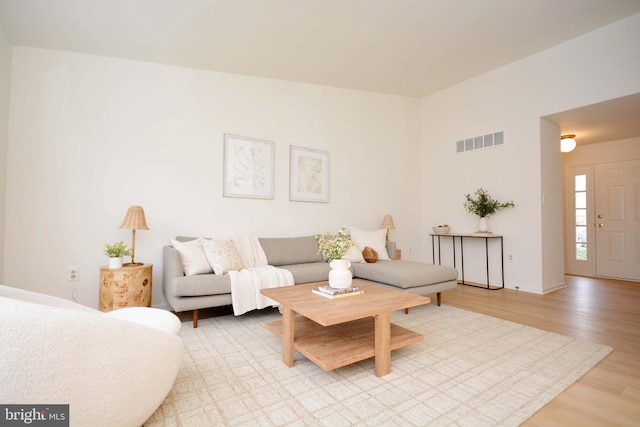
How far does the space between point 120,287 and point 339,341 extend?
210 centimetres

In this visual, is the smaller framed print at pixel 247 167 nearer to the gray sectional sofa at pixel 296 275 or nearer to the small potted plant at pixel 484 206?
the gray sectional sofa at pixel 296 275

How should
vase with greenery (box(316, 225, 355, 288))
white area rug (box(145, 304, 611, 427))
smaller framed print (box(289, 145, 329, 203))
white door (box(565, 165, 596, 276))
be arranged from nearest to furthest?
white area rug (box(145, 304, 611, 427)), vase with greenery (box(316, 225, 355, 288)), smaller framed print (box(289, 145, 329, 203)), white door (box(565, 165, 596, 276))

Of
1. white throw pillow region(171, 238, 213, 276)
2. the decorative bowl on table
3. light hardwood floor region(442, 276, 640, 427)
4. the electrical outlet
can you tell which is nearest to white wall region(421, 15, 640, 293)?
the decorative bowl on table

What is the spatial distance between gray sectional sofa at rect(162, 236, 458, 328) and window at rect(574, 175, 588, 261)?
390 cm

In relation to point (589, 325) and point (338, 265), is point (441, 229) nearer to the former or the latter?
point (589, 325)

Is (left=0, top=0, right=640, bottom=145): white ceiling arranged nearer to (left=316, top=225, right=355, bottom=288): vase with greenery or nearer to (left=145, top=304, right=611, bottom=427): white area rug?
(left=316, top=225, right=355, bottom=288): vase with greenery

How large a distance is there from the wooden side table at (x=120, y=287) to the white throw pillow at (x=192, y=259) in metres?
0.39

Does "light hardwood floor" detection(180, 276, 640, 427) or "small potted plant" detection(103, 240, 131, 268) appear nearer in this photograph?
"light hardwood floor" detection(180, 276, 640, 427)

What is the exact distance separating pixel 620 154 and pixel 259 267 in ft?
20.8

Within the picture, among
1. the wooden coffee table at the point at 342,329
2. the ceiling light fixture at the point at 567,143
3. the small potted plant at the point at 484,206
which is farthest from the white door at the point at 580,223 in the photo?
the wooden coffee table at the point at 342,329

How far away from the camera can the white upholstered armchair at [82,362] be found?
98 cm

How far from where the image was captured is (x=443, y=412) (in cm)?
154

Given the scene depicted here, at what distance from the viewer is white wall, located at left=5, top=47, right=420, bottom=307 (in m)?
3.02

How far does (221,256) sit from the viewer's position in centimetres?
307
